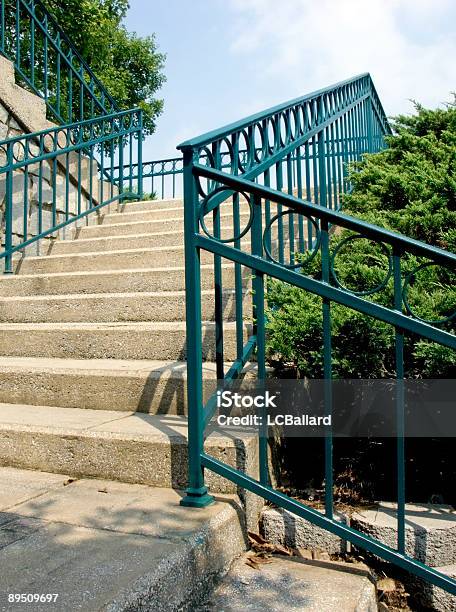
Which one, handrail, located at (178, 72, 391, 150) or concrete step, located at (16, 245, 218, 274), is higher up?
handrail, located at (178, 72, 391, 150)

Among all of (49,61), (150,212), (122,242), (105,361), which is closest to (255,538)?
(105,361)

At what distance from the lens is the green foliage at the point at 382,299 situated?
2.65 m

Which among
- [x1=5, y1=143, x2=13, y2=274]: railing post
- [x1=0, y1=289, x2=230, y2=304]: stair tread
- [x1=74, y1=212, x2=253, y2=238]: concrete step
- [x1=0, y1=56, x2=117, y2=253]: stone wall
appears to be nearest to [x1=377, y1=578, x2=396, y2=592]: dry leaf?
[x1=0, y1=289, x2=230, y2=304]: stair tread

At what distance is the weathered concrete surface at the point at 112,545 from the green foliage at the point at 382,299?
91cm

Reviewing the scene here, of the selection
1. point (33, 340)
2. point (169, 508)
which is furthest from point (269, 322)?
point (33, 340)

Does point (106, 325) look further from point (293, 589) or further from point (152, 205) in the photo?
point (152, 205)

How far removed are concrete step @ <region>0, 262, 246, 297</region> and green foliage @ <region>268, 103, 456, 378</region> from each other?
909 mm

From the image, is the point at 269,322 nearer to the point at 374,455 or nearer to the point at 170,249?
the point at 374,455

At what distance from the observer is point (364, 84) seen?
6082 millimetres

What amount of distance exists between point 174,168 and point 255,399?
9.29 m

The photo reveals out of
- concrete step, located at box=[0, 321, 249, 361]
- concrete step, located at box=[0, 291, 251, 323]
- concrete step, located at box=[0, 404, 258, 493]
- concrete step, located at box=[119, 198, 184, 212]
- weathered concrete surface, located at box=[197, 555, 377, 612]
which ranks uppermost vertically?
concrete step, located at box=[119, 198, 184, 212]

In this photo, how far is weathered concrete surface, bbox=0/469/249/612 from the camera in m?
1.59

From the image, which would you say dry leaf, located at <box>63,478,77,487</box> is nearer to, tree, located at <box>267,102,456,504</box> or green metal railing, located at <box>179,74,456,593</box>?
green metal railing, located at <box>179,74,456,593</box>

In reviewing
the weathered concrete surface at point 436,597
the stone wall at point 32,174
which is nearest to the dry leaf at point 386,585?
the weathered concrete surface at point 436,597
